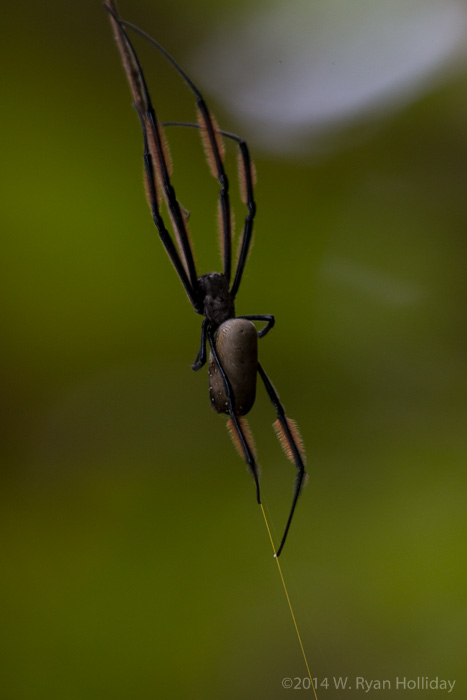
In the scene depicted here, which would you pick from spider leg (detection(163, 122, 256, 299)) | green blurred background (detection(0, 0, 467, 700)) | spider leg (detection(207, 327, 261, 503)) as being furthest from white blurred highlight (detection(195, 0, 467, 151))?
spider leg (detection(207, 327, 261, 503))

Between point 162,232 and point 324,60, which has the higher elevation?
point 324,60

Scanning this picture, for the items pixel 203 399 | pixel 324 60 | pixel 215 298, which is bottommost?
pixel 203 399

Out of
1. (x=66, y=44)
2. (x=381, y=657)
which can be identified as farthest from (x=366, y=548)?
(x=66, y=44)

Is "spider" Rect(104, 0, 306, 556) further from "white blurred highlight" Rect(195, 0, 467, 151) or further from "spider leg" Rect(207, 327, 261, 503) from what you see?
"white blurred highlight" Rect(195, 0, 467, 151)

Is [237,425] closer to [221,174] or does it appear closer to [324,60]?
[221,174]

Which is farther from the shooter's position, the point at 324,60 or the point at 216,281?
the point at 324,60

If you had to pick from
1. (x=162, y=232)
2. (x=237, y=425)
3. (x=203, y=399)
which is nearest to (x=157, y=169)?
(x=162, y=232)

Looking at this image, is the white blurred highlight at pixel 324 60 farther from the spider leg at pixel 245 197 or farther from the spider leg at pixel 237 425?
the spider leg at pixel 237 425

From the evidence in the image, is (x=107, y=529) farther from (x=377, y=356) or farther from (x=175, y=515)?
(x=377, y=356)
